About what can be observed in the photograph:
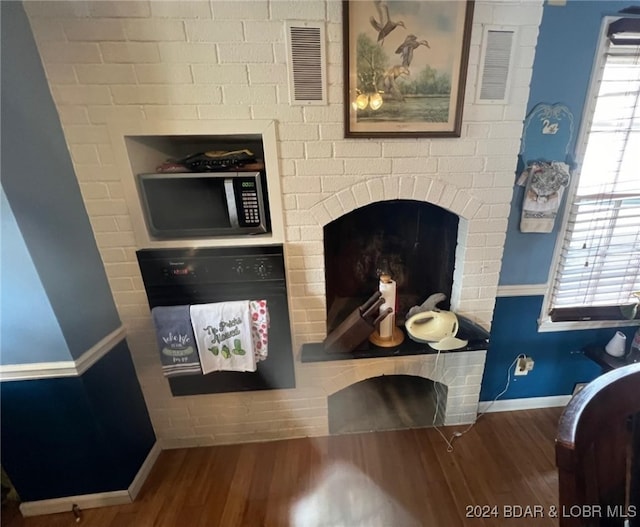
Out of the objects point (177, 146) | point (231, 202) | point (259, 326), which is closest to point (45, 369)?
point (259, 326)

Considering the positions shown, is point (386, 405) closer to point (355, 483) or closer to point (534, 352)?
point (355, 483)

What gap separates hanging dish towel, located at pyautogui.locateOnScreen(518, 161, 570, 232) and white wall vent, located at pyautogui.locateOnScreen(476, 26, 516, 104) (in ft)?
1.27

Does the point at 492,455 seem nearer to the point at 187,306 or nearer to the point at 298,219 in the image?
the point at 298,219

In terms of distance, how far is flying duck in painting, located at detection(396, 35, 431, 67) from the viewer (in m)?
1.07

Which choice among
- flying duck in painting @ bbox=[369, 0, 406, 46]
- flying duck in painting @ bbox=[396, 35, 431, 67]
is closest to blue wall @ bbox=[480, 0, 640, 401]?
flying duck in painting @ bbox=[396, 35, 431, 67]

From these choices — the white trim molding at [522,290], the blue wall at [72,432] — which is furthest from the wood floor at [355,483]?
the white trim molding at [522,290]

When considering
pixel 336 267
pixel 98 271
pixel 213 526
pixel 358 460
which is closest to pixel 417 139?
pixel 336 267

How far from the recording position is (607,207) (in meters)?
1.41

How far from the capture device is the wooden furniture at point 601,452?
49 centimetres

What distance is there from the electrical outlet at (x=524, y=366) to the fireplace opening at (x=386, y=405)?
0.46m

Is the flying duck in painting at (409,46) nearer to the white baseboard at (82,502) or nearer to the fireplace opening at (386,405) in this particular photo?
the fireplace opening at (386,405)

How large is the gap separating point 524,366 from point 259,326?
1.57 m

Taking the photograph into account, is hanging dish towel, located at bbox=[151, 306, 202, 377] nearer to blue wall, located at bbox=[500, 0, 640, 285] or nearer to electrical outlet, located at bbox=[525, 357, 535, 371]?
blue wall, located at bbox=[500, 0, 640, 285]

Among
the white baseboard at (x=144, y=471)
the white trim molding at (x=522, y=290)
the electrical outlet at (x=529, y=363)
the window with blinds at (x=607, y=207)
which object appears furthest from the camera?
the electrical outlet at (x=529, y=363)
